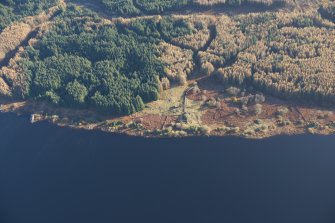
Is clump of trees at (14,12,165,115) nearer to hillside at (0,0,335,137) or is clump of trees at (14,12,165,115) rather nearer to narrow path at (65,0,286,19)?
hillside at (0,0,335,137)

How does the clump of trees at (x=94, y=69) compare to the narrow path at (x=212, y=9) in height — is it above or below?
below

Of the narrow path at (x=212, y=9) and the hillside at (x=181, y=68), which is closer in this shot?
the hillside at (x=181, y=68)

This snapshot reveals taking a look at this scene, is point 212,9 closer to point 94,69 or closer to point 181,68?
point 181,68

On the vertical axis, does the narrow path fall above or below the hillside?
above

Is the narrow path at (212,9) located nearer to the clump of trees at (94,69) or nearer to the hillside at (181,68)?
the hillside at (181,68)

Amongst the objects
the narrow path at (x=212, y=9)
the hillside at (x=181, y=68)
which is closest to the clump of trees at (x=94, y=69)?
the hillside at (x=181, y=68)

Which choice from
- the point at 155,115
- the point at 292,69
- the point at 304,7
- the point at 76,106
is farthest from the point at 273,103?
the point at 76,106

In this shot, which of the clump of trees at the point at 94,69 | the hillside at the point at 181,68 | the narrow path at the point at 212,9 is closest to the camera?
the hillside at the point at 181,68

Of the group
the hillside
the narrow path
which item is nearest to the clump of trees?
the hillside
